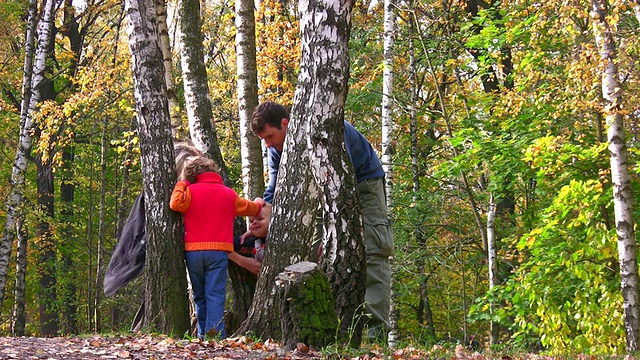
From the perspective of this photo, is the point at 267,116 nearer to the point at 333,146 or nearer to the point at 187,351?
the point at 333,146

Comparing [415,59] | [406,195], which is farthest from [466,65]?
[406,195]

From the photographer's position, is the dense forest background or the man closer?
the man

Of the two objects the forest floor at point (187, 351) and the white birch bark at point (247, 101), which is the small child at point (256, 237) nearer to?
the forest floor at point (187, 351)

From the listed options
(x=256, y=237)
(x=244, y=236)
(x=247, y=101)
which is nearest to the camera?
(x=256, y=237)

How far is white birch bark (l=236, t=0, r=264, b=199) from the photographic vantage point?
1029 centimetres

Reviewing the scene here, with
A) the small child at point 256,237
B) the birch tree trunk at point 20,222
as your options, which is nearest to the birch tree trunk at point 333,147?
the small child at point 256,237

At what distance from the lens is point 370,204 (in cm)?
625

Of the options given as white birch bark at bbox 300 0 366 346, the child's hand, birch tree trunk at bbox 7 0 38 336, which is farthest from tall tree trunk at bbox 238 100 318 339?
birch tree trunk at bbox 7 0 38 336

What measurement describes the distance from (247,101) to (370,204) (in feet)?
15.3

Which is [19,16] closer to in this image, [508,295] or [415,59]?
[415,59]

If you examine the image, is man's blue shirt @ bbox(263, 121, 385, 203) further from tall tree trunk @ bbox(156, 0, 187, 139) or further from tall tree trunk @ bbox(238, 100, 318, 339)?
tall tree trunk @ bbox(156, 0, 187, 139)

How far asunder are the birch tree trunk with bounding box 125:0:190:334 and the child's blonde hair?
0.24m

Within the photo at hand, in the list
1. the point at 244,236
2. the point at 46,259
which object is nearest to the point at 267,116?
the point at 244,236

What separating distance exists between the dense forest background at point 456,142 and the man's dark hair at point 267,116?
8.66ft
